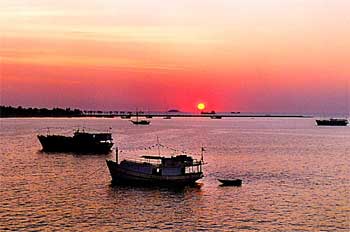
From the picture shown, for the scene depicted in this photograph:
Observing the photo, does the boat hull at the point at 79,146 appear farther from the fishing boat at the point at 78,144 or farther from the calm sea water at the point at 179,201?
the calm sea water at the point at 179,201

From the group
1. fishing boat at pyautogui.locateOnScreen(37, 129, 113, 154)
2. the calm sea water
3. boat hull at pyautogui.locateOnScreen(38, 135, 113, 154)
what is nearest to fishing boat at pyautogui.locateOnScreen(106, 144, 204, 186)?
the calm sea water

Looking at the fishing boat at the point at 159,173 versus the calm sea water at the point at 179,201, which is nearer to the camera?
the calm sea water at the point at 179,201

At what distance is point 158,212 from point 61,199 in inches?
456

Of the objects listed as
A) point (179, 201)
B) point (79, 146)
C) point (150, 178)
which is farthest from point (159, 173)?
point (79, 146)

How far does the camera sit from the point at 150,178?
63.9m

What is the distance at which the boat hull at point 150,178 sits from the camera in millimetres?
63688

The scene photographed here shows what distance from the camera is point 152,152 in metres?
115

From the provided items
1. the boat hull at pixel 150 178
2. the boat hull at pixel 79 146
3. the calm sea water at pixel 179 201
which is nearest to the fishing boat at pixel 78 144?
the boat hull at pixel 79 146

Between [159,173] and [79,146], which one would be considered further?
[79,146]

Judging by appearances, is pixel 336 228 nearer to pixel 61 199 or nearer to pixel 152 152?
pixel 61 199

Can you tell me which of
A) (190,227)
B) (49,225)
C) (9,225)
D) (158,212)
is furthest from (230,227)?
(9,225)

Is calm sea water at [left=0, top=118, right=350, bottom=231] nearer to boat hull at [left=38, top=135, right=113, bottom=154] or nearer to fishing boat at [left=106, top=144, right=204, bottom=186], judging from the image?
fishing boat at [left=106, top=144, right=204, bottom=186]

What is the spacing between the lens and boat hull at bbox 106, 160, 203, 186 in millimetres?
63688

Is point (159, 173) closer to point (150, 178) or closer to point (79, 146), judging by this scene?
Answer: point (150, 178)
